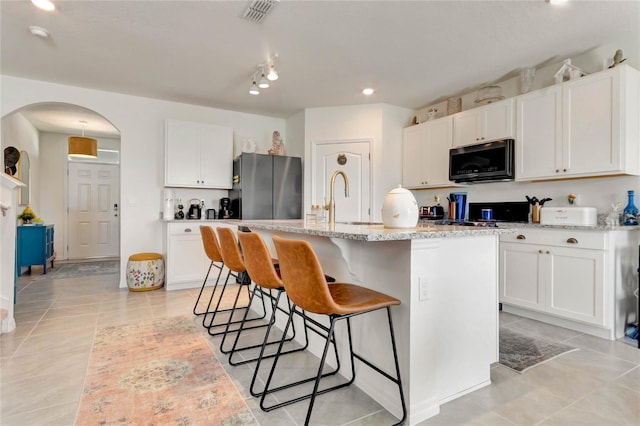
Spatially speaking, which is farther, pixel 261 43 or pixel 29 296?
pixel 29 296

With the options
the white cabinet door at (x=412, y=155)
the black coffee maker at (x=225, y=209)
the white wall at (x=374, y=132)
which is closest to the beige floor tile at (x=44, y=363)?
the black coffee maker at (x=225, y=209)

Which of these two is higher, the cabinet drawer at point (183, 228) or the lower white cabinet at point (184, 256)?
the cabinet drawer at point (183, 228)

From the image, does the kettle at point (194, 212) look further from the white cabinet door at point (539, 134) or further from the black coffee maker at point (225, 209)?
the white cabinet door at point (539, 134)

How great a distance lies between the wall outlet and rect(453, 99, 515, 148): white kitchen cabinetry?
2.67 m

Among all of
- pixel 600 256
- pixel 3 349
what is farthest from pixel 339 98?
pixel 3 349

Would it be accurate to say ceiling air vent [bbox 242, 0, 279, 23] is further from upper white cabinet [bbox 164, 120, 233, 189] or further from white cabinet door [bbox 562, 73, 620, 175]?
white cabinet door [bbox 562, 73, 620, 175]

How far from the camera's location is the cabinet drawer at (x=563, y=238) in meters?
2.66

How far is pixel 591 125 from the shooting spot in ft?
9.43

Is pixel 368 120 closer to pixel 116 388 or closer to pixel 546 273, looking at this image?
pixel 546 273

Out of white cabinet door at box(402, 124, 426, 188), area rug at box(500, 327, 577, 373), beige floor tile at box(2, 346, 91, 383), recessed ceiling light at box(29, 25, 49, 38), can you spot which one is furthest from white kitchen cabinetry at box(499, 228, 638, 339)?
recessed ceiling light at box(29, 25, 49, 38)

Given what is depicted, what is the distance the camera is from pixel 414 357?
62.8 inches

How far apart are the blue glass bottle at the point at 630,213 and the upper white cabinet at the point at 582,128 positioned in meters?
0.25

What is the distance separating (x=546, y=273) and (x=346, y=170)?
2.76m

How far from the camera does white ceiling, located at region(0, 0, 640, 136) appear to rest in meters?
2.54
